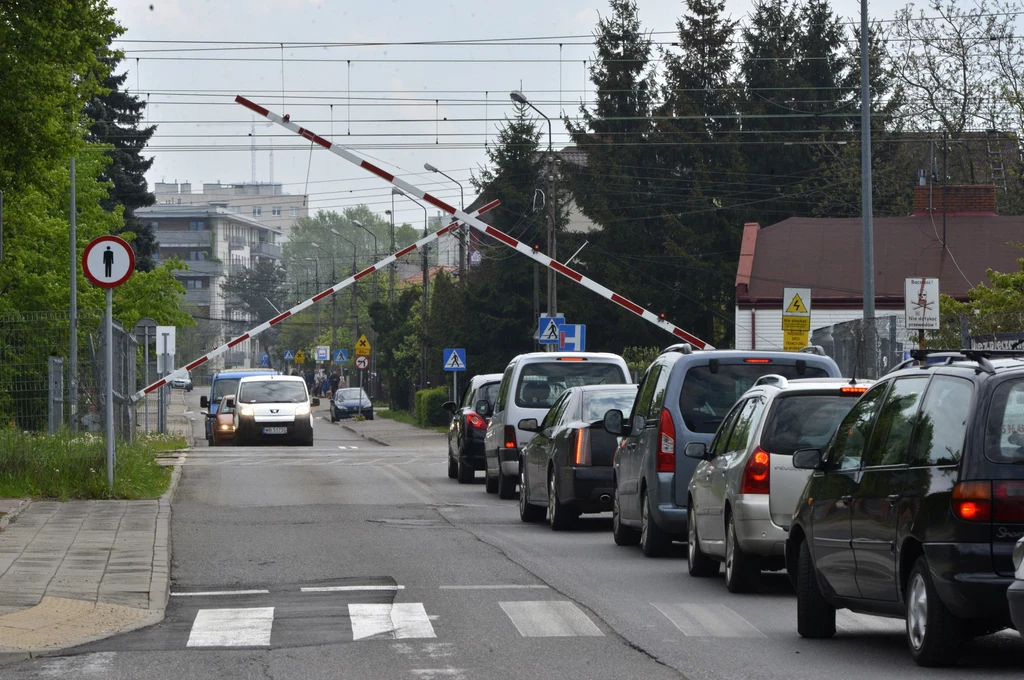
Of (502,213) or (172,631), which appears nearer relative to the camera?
(172,631)

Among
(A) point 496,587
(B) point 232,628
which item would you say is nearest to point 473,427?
(A) point 496,587

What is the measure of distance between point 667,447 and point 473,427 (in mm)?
11915

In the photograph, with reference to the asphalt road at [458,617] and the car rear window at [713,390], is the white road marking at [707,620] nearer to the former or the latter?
the asphalt road at [458,617]

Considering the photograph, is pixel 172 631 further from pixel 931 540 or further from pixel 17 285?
pixel 17 285

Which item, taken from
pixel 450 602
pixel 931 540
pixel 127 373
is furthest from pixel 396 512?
pixel 931 540

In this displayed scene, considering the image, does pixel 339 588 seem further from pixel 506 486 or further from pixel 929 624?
pixel 506 486

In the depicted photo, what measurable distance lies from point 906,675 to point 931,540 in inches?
27.8

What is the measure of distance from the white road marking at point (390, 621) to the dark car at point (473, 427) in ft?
45.2

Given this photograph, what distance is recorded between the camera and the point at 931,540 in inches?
312

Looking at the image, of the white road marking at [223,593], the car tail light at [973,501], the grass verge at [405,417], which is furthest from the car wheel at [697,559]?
the grass verge at [405,417]

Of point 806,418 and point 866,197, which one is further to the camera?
point 866,197

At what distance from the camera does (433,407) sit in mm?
55906

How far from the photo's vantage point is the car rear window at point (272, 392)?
39.0m

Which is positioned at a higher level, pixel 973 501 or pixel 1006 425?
pixel 1006 425
